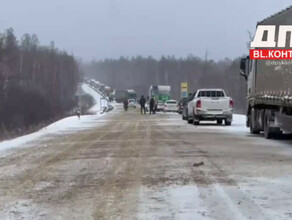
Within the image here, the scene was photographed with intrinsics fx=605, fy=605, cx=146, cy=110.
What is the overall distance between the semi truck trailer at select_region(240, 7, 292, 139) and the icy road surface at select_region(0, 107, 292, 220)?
1.40 m

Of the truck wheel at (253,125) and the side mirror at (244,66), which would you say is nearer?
the truck wheel at (253,125)

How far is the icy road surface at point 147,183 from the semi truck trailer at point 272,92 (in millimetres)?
1402

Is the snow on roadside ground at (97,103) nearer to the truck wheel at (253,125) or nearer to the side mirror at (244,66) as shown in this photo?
the side mirror at (244,66)

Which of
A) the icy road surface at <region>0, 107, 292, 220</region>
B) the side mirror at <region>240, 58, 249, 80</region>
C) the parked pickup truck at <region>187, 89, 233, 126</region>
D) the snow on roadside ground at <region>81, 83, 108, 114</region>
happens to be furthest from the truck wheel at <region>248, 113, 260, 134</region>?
the snow on roadside ground at <region>81, 83, 108, 114</region>

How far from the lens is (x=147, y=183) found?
9.45m

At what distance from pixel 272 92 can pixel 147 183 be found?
9.58 m

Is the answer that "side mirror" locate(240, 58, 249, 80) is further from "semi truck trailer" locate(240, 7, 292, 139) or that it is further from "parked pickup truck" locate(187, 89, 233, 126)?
"parked pickup truck" locate(187, 89, 233, 126)

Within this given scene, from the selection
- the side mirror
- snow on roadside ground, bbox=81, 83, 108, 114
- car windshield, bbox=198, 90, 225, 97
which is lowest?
snow on roadside ground, bbox=81, 83, 108, 114

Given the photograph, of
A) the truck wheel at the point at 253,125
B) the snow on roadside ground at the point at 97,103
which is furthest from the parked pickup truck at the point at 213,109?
the snow on roadside ground at the point at 97,103

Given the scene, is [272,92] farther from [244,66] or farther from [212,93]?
[212,93]

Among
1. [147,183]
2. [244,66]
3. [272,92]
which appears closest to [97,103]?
[244,66]

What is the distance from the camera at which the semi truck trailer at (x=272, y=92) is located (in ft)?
55.0

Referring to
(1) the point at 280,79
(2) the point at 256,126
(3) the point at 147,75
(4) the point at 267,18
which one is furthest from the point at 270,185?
(3) the point at 147,75

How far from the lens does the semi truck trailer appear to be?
55.0 feet
